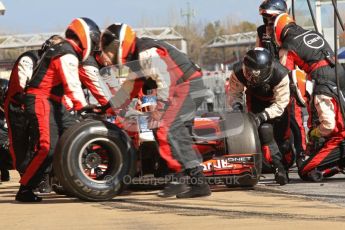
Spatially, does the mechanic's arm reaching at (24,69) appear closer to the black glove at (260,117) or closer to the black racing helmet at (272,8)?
the black glove at (260,117)

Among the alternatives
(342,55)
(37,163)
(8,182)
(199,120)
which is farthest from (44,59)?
(342,55)

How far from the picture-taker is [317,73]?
9797mm

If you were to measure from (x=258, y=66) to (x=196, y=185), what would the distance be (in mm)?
1735

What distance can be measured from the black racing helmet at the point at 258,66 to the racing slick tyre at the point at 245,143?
0.70 metres

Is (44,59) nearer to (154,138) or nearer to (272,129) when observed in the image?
(154,138)

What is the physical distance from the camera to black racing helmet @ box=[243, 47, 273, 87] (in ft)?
30.5

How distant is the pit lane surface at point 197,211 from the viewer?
622 centimetres

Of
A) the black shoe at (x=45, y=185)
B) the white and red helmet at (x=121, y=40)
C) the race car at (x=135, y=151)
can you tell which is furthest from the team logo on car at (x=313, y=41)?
the black shoe at (x=45, y=185)

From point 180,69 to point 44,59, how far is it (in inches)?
52.4

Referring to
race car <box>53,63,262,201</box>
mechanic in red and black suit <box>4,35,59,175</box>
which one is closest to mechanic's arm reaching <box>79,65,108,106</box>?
race car <box>53,63,262,201</box>

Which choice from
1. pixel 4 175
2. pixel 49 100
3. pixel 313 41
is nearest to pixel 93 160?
pixel 49 100

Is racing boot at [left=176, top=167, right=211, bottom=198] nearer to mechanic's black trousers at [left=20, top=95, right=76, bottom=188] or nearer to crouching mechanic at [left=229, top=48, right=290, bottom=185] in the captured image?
crouching mechanic at [left=229, top=48, right=290, bottom=185]

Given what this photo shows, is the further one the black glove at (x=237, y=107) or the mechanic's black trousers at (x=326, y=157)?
the mechanic's black trousers at (x=326, y=157)

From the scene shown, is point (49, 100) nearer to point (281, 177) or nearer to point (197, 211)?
point (197, 211)
